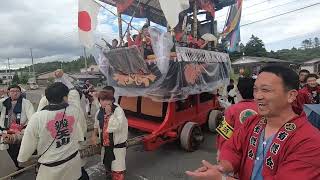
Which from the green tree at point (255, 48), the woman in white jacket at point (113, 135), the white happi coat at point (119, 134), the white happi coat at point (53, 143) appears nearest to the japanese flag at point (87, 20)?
the woman in white jacket at point (113, 135)

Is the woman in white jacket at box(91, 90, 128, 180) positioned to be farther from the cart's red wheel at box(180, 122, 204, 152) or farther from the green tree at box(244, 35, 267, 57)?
the green tree at box(244, 35, 267, 57)

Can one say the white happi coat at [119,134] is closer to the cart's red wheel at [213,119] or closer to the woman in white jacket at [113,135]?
the woman in white jacket at [113,135]

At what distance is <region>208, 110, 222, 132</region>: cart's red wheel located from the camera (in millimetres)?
7234

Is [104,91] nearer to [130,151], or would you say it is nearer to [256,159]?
[130,151]

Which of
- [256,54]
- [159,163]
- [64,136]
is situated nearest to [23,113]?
[64,136]

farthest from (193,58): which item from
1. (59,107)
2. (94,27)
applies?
(59,107)

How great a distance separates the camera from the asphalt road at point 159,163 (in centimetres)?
507

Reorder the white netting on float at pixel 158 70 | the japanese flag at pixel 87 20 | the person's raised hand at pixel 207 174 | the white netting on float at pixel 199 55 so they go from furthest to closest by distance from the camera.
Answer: the japanese flag at pixel 87 20
the white netting on float at pixel 199 55
the white netting on float at pixel 158 70
the person's raised hand at pixel 207 174

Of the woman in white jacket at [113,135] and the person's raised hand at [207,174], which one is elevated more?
the person's raised hand at [207,174]

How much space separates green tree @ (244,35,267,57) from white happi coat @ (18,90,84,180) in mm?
48016

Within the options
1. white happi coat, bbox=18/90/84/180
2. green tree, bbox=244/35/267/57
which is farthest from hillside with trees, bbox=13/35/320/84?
white happi coat, bbox=18/90/84/180

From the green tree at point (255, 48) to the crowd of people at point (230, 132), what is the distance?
45086 mm

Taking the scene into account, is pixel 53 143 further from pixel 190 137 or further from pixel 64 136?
pixel 190 137

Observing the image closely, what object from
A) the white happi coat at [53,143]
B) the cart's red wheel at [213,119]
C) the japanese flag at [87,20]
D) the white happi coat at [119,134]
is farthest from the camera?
the cart's red wheel at [213,119]
